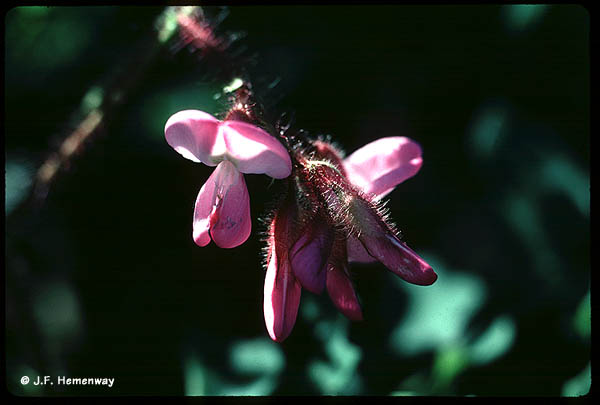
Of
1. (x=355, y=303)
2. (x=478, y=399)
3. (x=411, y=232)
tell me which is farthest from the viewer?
(x=411, y=232)

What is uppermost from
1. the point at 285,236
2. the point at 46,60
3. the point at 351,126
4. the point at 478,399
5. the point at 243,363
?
the point at 46,60

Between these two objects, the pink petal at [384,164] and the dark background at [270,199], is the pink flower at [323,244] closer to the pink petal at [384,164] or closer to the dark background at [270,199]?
the pink petal at [384,164]

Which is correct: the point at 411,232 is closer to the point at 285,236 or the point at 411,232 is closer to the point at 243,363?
the point at 243,363

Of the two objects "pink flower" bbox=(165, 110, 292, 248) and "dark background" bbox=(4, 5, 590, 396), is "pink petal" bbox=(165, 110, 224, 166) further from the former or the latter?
"dark background" bbox=(4, 5, 590, 396)

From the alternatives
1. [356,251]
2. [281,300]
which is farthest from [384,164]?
[281,300]

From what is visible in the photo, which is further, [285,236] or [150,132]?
[150,132]

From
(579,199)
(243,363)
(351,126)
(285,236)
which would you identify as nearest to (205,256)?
(243,363)

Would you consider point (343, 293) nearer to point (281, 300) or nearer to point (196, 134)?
point (281, 300)
